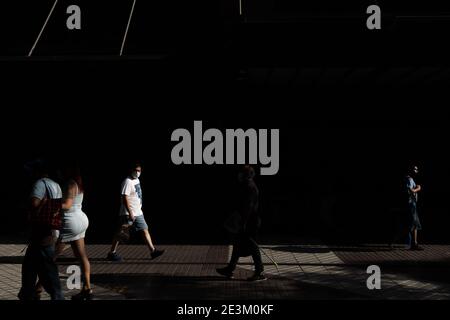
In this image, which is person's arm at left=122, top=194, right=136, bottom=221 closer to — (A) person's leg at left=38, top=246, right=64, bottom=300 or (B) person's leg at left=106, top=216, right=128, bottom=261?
(B) person's leg at left=106, top=216, right=128, bottom=261

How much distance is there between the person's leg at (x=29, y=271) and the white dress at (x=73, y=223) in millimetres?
828

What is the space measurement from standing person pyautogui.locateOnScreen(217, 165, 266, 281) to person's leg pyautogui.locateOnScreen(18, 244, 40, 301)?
337cm

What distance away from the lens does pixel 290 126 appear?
13.8m

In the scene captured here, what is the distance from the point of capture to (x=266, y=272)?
29.9ft

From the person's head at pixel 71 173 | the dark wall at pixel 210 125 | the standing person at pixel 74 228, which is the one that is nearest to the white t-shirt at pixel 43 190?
the standing person at pixel 74 228

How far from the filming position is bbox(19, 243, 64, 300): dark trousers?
5.98 m

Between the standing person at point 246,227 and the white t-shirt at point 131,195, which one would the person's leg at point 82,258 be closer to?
the standing person at point 246,227

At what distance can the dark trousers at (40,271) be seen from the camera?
5984 mm

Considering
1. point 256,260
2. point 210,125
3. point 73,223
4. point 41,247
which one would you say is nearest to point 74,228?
point 73,223

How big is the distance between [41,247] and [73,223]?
0.94m

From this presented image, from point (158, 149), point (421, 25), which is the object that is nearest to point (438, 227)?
point (421, 25)
